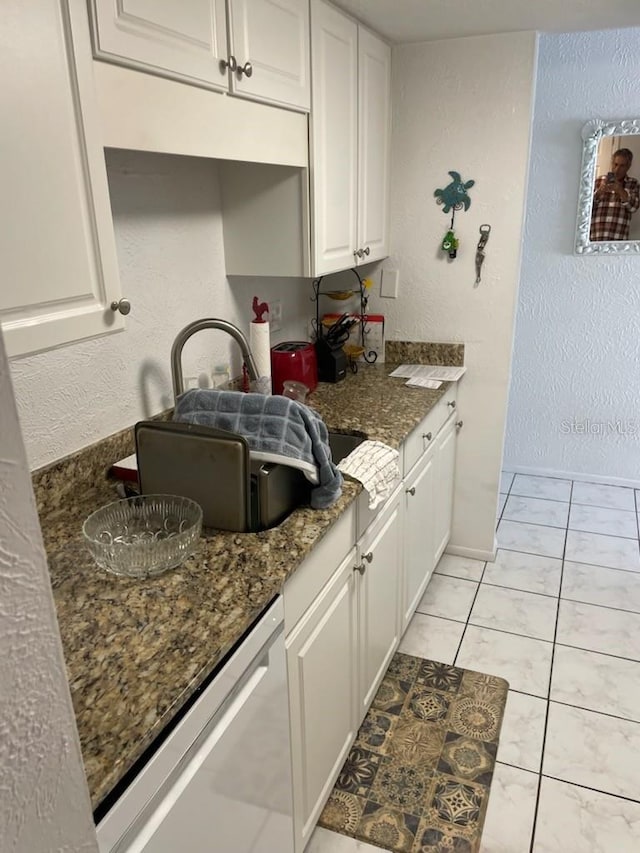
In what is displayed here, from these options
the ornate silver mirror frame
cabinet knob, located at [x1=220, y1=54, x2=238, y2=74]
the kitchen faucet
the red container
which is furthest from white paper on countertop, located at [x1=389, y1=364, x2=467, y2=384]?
cabinet knob, located at [x1=220, y1=54, x2=238, y2=74]

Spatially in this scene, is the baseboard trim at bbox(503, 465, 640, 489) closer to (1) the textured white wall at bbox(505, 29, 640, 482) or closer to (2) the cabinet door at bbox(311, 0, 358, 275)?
(1) the textured white wall at bbox(505, 29, 640, 482)

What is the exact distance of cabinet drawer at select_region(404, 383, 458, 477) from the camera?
2.16 metres

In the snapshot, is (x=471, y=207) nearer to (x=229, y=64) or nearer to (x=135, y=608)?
(x=229, y=64)

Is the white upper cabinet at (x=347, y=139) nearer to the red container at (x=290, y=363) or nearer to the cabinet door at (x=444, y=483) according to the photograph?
the red container at (x=290, y=363)

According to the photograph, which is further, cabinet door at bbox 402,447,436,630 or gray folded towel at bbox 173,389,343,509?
cabinet door at bbox 402,447,436,630

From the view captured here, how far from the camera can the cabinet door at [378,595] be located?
185 cm

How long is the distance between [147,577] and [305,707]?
1.74ft

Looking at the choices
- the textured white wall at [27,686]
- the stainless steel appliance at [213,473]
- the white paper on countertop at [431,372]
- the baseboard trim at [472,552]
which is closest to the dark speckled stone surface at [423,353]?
the white paper on countertop at [431,372]

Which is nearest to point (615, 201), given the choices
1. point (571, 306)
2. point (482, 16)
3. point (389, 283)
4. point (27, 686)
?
point (571, 306)

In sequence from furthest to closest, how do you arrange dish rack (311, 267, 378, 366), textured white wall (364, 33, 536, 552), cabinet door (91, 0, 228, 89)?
dish rack (311, 267, 378, 366) → textured white wall (364, 33, 536, 552) → cabinet door (91, 0, 228, 89)

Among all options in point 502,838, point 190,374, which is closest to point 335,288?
point 190,374

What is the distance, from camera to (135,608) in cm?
114

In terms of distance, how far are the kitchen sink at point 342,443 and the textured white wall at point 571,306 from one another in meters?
2.07

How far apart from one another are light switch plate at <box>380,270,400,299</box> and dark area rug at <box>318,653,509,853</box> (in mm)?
1483
